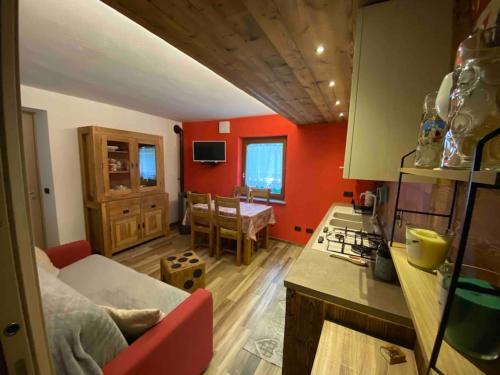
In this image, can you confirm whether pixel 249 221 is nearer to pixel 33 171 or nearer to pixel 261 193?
pixel 261 193

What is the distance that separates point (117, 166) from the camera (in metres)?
3.07

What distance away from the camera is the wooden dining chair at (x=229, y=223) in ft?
8.56

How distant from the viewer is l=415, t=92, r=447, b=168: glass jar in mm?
559

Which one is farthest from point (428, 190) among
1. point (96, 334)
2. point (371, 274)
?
point (96, 334)

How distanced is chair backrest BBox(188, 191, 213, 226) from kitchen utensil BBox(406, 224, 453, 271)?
7.74ft

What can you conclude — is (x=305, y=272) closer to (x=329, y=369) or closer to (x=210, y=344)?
(x=329, y=369)

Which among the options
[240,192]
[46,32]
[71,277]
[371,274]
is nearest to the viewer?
[371,274]

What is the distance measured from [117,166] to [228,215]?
1.89 metres

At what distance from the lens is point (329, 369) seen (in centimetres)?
74

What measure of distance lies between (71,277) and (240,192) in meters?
2.43

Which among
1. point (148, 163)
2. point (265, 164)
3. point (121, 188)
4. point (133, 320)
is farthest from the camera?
point (265, 164)

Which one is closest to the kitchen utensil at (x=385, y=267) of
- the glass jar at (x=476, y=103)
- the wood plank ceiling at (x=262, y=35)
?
the glass jar at (x=476, y=103)

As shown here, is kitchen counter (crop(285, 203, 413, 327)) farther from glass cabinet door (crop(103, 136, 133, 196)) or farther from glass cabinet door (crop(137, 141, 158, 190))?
glass cabinet door (crop(137, 141, 158, 190))

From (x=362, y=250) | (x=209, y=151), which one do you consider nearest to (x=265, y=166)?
(x=209, y=151)
